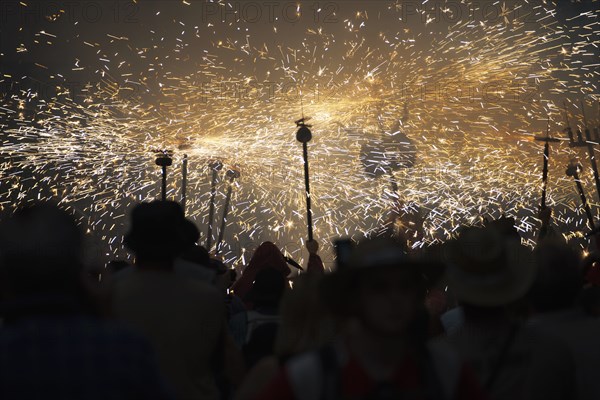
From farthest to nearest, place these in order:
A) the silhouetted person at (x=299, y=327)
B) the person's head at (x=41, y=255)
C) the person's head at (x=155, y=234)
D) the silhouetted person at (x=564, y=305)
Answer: the person's head at (x=155, y=234) → the silhouetted person at (x=564, y=305) → the silhouetted person at (x=299, y=327) → the person's head at (x=41, y=255)

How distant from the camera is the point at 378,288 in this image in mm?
2975

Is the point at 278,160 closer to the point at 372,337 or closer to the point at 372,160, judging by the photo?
the point at 372,160

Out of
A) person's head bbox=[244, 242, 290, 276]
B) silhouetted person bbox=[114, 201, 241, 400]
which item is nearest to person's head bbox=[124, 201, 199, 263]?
silhouetted person bbox=[114, 201, 241, 400]

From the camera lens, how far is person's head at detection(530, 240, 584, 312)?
406 cm

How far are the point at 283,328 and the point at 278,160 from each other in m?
17.4

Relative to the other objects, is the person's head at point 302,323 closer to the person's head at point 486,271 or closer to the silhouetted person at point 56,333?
the person's head at point 486,271

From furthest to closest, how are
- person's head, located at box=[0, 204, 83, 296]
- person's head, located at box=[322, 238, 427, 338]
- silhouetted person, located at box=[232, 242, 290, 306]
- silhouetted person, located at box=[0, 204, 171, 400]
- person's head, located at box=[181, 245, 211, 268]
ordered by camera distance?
silhouetted person, located at box=[232, 242, 290, 306] < person's head, located at box=[181, 245, 211, 268] < person's head, located at box=[322, 238, 427, 338] < person's head, located at box=[0, 204, 83, 296] < silhouetted person, located at box=[0, 204, 171, 400]

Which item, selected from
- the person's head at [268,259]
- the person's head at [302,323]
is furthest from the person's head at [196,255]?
the person's head at [302,323]

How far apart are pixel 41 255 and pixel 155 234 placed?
5.34 ft

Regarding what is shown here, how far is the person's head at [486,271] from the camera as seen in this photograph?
12.2 feet

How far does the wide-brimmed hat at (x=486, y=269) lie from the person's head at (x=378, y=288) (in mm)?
697

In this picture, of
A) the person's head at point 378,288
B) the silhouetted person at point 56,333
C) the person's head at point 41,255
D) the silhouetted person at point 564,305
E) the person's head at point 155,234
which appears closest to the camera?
the silhouetted person at point 56,333

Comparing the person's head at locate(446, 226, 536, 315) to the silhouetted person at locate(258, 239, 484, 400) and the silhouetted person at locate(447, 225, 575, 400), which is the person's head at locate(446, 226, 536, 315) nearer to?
the silhouetted person at locate(447, 225, 575, 400)

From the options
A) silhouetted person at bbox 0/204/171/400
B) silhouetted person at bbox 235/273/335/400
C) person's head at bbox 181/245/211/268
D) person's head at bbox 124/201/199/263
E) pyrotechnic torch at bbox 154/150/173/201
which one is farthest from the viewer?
pyrotechnic torch at bbox 154/150/173/201
